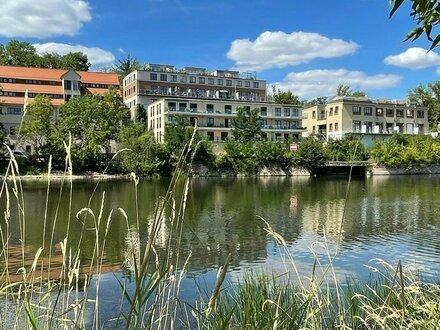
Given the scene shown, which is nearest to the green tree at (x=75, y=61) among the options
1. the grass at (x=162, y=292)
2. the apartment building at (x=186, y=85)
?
the apartment building at (x=186, y=85)

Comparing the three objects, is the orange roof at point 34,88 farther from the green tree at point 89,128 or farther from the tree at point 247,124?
the tree at point 247,124

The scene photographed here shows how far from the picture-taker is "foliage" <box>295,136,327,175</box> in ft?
221

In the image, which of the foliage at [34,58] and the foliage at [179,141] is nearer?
the foliage at [179,141]

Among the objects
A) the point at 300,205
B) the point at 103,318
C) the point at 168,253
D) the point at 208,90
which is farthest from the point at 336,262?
the point at 208,90

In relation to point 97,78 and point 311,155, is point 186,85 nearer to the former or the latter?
point 97,78

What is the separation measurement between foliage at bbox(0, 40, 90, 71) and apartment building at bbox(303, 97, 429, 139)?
44497mm

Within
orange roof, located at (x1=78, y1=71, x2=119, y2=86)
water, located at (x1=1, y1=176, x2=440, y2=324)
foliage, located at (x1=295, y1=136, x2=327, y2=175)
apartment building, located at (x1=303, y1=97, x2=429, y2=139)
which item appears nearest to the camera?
water, located at (x1=1, y1=176, x2=440, y2=324)

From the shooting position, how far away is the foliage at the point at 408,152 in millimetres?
69250

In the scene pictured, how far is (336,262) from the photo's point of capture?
45.3ft

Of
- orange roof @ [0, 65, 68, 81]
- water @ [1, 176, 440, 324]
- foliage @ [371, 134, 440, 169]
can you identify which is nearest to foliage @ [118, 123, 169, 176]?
orange roof @ [0, 65, 68, 81]

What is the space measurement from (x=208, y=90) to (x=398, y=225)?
219 ft

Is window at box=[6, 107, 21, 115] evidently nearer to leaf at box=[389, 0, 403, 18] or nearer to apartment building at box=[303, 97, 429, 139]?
apartment building at box=[303, 97, 429, 139]

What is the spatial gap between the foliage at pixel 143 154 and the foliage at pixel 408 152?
101 feet

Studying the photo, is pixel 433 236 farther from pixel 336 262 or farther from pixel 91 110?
pixel 91 110
